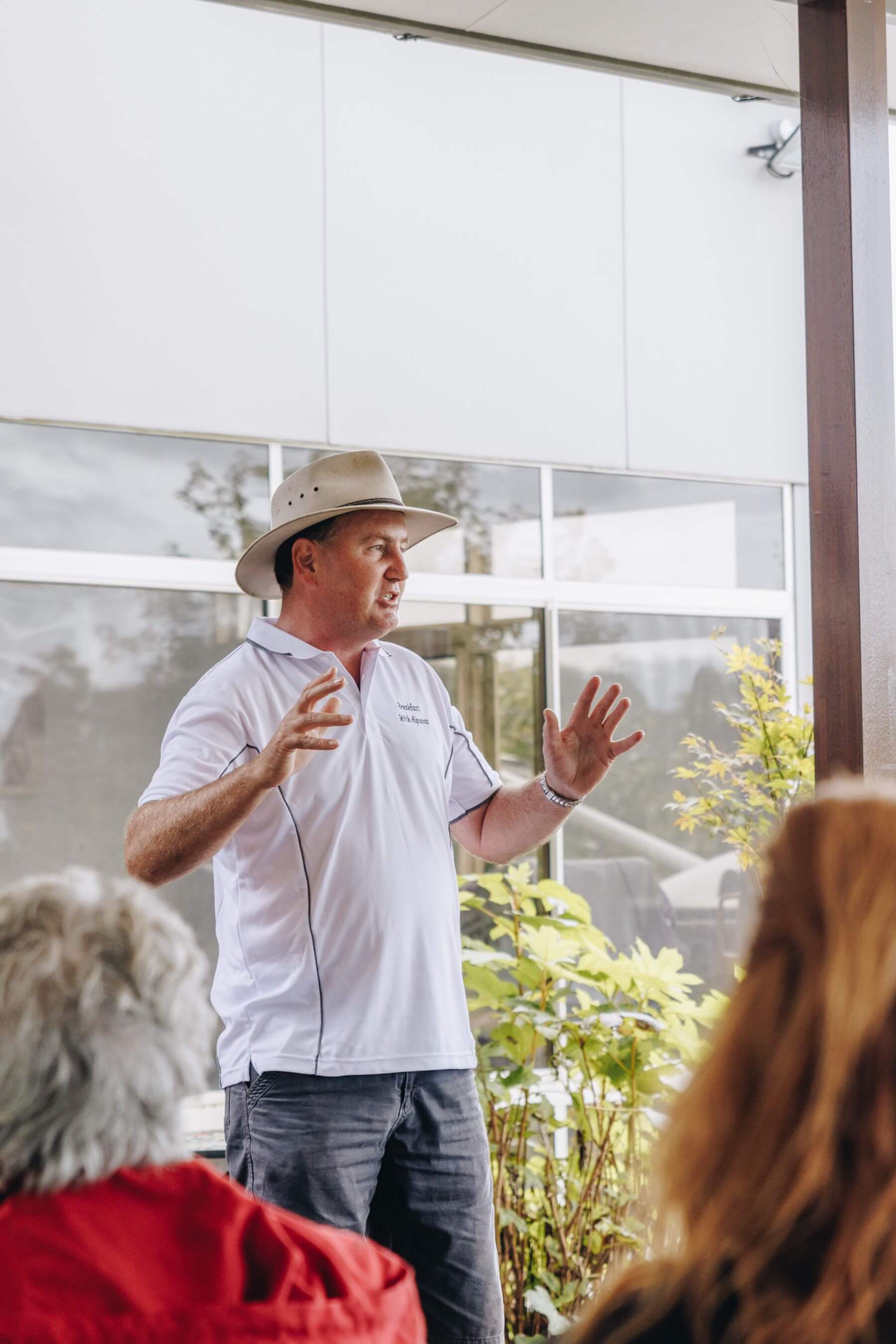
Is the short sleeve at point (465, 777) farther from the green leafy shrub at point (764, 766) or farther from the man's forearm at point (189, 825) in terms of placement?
the green leafy shrub at point (764, 766)

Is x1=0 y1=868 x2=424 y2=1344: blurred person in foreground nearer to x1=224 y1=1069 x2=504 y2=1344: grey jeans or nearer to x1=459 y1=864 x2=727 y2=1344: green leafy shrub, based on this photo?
x1=224 y1=1069 x2=504 y2=1344: grey jeans

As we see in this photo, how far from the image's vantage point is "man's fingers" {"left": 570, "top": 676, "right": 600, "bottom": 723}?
253 cm

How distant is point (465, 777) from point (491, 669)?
2.60 m

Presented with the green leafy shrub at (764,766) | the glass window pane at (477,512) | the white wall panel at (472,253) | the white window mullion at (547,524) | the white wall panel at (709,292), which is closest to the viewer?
the green leafy shrub at (764,766)

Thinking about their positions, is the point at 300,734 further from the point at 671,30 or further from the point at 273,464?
the point at 273,464

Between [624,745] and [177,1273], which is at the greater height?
[624,745]

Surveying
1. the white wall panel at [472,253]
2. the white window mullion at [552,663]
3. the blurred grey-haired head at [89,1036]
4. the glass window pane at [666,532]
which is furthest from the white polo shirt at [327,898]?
the glass window pane at [666,532]

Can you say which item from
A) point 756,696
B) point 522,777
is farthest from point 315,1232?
point 522,777

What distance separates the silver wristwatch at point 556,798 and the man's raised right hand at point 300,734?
60cm

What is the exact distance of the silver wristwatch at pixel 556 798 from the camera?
259cm

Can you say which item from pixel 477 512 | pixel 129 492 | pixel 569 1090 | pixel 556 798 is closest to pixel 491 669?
pixel 477 512

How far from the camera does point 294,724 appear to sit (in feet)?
6.82

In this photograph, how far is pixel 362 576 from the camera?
2.57m

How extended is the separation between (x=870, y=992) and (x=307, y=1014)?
1.50 meters
